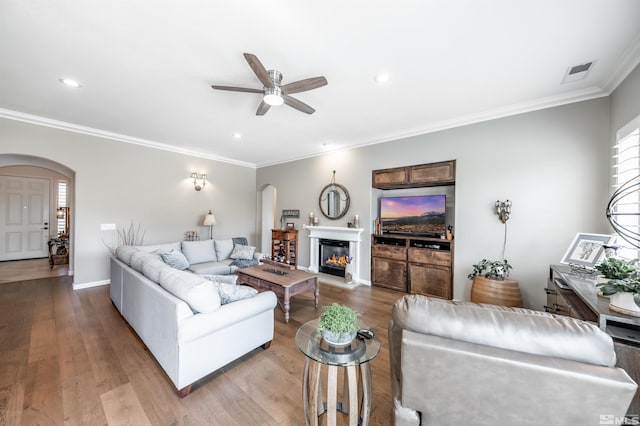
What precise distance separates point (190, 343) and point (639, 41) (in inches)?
177

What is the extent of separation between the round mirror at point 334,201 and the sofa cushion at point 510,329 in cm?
394

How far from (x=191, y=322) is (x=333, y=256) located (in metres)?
3.86

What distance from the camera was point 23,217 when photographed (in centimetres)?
635

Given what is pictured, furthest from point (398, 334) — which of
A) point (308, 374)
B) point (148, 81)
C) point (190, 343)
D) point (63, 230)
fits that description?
point (63, 230)

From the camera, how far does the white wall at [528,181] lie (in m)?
2.86

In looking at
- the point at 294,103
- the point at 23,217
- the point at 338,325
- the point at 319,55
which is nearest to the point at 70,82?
the point at 294,103

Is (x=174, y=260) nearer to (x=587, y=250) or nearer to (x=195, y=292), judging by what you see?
(x=195, y=292)

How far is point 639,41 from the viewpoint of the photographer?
199cm

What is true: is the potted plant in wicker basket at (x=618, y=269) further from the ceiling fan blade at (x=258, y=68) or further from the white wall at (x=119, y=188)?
the white wall at (x=119, y=188)

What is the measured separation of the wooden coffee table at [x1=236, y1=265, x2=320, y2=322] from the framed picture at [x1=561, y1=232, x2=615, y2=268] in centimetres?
287

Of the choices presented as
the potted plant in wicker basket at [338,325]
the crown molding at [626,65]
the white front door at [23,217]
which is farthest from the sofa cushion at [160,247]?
the crown molding at [626,65]

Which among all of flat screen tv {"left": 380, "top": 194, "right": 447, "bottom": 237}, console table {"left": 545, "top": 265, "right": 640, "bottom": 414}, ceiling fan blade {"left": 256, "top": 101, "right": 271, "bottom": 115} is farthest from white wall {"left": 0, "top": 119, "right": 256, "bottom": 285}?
console table {"left": 545, "top": 265, "right": 640, "bottom": 414}

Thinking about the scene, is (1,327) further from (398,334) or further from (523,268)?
(523,268)

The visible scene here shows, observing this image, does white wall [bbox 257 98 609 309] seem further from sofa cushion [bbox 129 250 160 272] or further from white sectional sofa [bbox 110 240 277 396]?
sofa cushion [bbox 129 250 160 272]
